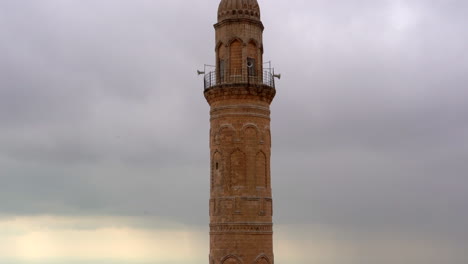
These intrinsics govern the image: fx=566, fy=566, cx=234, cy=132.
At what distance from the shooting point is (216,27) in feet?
123

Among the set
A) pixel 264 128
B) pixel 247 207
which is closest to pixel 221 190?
pixel 247 207

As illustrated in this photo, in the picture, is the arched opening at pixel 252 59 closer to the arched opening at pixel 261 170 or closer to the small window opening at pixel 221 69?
the small window opening at pixel 221 69

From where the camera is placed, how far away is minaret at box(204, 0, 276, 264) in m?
34.4

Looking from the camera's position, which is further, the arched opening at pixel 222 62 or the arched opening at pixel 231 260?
the arched opening at pixel 222 62

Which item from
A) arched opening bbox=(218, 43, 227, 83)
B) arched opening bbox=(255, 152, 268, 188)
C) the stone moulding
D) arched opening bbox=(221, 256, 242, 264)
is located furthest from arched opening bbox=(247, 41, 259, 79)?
arched opening bbox=(221, 256, 242, 264)

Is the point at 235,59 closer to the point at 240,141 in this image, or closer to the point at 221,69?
the point at 221,69

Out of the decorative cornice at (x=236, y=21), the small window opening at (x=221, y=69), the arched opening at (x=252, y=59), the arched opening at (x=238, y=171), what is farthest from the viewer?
the small window opening at (x=221, y=69)

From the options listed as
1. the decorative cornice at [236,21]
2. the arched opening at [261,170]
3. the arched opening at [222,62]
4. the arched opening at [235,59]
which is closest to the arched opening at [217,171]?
the arched opening at [261,170]

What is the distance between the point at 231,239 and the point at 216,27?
548 inches

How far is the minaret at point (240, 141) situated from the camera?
34.4m

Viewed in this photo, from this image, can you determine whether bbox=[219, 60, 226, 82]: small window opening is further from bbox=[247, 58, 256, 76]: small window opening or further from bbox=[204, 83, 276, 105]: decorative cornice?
bbox=[247, 58, 256, 76]: small window opening

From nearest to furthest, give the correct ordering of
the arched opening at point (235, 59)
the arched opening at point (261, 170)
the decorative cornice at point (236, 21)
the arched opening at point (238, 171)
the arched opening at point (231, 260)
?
the arched opening at point (231, 260) < the arched opening at point (238, 171) < the arched opening at point (261, 170) < the arched opening at point (235, 59) < the decorative cornice at point (236, 21)

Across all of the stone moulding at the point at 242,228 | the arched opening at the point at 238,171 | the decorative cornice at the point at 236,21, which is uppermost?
the decorative cornice at the point at 236,21

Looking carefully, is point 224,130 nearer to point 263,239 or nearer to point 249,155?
point 249,155
